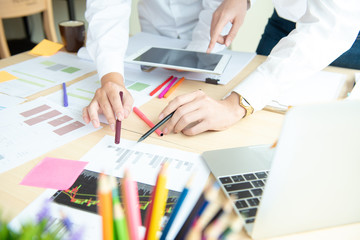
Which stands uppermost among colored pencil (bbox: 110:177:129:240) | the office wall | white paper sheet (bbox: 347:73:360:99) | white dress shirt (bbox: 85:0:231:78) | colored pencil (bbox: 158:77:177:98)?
colored pencil (bbox: 110:177:129:240)

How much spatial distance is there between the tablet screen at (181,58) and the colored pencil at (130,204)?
2.21 feet

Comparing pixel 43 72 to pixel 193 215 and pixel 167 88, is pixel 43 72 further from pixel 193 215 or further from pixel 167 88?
pixel 193 215

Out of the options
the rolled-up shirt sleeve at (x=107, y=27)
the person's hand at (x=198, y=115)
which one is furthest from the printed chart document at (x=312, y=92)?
the rolled-up shirt sleeve at (x=107, y=27)

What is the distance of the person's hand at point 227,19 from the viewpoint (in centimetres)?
97

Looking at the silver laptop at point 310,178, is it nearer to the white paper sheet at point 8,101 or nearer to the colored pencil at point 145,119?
the colored pencil at point 145,119

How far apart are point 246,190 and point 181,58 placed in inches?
22.3

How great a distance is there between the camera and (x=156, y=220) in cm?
26

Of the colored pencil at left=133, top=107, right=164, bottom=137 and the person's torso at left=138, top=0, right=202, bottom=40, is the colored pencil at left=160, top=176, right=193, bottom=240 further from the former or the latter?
the person's torso at left=138, top=0, right=202, bottom=40

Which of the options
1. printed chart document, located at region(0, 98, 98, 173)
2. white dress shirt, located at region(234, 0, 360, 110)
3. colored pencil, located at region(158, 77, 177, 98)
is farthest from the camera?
colored pencil, located at region(158, 77, 177, 98)

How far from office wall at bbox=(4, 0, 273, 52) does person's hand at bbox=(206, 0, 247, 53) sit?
1511mm

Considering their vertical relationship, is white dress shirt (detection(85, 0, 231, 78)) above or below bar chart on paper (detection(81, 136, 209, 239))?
above

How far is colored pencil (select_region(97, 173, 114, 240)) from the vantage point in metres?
0.21

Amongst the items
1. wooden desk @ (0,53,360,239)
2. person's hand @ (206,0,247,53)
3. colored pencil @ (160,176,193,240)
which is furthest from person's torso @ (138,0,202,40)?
colored pencil @ (160,176,193,240)

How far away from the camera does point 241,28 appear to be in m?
2.58
